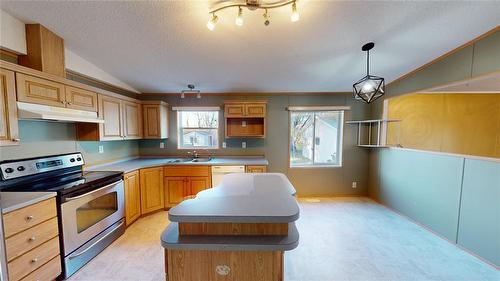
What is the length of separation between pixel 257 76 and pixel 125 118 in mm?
2324

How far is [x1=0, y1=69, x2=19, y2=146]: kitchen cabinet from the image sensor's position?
1581 mm

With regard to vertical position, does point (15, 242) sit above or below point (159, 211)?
above

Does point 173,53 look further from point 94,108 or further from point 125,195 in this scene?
point 125,195

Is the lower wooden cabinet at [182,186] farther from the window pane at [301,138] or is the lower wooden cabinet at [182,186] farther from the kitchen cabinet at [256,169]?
the window pane at [301,138]

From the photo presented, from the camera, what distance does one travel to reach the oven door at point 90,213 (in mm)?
1837

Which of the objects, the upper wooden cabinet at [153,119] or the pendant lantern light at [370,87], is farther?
the upper wooden cabinet at [153,119]

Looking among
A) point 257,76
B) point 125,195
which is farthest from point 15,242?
point 257,76

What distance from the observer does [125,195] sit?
2.71 metres

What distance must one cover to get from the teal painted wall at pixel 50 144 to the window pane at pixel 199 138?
1.31m

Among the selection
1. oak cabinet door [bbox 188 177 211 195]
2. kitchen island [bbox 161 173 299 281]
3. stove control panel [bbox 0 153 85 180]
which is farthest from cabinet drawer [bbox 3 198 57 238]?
oak cabinet door [bbox 188 177 211 195]

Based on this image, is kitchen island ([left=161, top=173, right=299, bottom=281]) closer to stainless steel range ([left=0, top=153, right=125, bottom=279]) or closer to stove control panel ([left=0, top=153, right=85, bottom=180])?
stainless steel range ([left=0, top=153, right=125, bottom=279])

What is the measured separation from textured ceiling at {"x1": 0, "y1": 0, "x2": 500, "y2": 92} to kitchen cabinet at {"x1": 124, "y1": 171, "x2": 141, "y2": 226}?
65.8 inches

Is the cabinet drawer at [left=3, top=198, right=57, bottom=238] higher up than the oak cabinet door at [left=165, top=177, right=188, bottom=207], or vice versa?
the cabinet drawer at [left=3, top=198, right=57, bottom=238]

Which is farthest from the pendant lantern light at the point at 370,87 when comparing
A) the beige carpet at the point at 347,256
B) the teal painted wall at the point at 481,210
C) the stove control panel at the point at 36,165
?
the stove control panel at the point at 36,165
